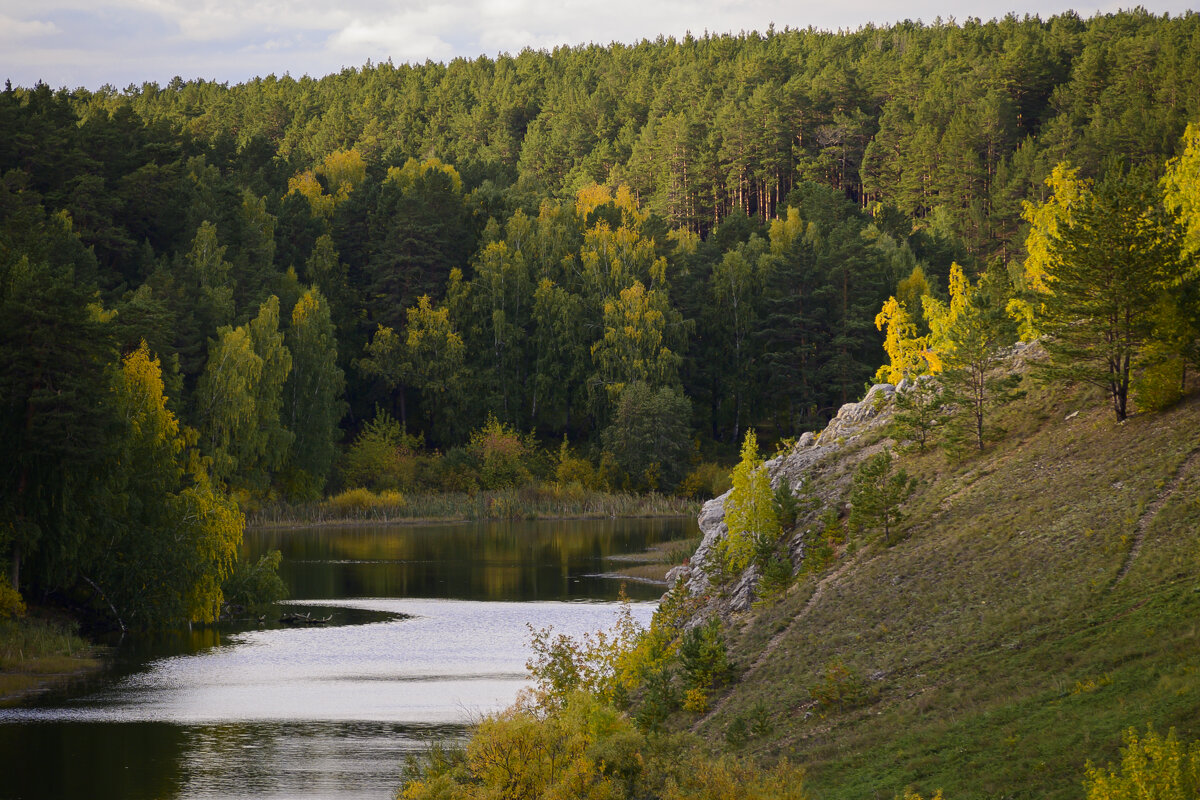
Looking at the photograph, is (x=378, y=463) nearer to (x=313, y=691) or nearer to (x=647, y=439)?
(x=647, y=439)

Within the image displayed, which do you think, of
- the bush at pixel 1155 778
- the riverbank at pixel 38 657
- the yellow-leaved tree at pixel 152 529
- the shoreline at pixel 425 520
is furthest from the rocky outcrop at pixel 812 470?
Answer: the shoreline at pixel 425 520

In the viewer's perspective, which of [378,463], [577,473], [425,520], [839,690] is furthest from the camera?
[577,473]

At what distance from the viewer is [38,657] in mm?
37625

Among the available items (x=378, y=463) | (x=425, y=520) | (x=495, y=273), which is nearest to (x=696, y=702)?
(x=425, y=520)

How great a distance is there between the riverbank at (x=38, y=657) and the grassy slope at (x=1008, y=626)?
1897cm

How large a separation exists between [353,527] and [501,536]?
949 cm

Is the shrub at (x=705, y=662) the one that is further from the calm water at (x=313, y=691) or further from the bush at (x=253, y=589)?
the bush at (x=253, y=589)

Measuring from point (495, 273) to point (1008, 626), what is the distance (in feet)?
251

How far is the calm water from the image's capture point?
2712 centimetres

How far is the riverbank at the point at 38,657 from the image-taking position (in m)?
35.4

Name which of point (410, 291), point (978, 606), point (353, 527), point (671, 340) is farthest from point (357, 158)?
point (978, 606)

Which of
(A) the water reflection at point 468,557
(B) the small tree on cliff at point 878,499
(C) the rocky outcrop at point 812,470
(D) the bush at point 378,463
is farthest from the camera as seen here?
(D) the bush at point 378,463

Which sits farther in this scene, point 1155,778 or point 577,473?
point 577,473

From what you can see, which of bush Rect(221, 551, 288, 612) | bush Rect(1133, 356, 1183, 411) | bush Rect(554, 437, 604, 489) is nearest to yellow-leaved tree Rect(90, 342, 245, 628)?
bush Rect(221, 551, 288, 612)
